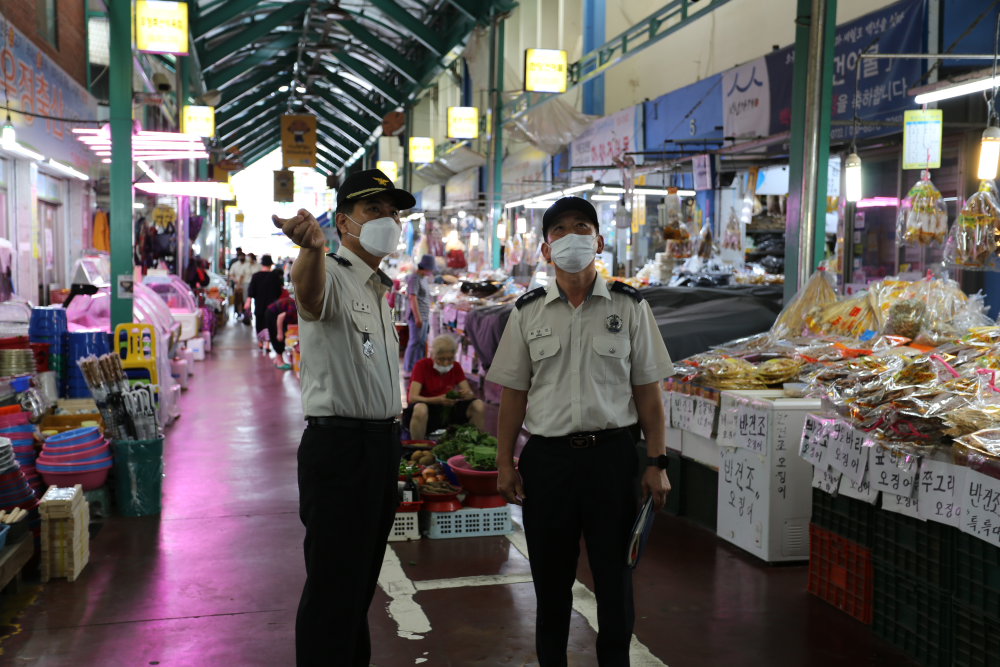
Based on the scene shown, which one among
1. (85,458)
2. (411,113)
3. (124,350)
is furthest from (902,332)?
(411,113)

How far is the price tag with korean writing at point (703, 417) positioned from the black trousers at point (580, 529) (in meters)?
2.14

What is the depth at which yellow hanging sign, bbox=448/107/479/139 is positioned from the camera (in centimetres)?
1611

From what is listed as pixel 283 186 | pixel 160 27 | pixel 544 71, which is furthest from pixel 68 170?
pixel 283 186

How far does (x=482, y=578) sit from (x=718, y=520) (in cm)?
146

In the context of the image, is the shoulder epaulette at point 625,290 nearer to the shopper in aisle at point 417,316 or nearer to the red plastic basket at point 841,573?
the red plastic basket at point 841,573

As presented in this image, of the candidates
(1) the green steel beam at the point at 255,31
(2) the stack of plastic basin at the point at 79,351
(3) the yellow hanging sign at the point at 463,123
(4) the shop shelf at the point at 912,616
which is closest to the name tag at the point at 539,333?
(4) the shop shelf at the point at 912,616

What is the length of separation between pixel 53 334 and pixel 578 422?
17.4 ft

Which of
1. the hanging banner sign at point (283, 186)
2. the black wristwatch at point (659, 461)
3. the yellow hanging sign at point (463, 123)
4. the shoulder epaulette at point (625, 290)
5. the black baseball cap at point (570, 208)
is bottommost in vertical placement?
the black wristwatch at point (659, 461)

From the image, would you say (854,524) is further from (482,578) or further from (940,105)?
(940,105)

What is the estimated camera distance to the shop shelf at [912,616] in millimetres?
3131

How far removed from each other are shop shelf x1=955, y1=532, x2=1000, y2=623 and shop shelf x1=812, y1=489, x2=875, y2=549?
54 cm

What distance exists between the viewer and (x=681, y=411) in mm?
5211

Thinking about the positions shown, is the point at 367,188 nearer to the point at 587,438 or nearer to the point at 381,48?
the point at 587,438

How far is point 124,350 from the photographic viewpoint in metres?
7.40
